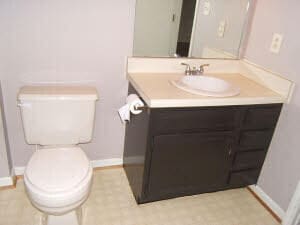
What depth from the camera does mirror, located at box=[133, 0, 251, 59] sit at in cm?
186

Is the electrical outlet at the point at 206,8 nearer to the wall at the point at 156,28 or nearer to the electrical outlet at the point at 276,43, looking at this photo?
the wall at the point at 156,28

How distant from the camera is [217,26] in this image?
7.05 ft

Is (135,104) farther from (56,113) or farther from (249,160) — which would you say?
(249,160)

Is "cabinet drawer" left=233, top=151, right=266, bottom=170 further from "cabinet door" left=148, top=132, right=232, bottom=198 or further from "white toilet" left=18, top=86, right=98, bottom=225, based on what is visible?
"white toilet" left=18, top=86, right=98, bottom=225

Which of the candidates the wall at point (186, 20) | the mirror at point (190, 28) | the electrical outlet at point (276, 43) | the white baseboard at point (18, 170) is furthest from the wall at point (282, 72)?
the white baseboard at point (18, 170)

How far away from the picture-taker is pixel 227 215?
1900mm

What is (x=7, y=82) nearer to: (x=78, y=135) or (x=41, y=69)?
(x=41, y=69)

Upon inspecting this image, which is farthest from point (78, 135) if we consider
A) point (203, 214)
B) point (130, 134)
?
point (203, 214)

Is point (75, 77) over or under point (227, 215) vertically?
over

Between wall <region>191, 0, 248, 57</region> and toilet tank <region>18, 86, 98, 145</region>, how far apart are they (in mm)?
953

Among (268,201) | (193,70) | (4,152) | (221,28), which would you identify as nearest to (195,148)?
(193,70)

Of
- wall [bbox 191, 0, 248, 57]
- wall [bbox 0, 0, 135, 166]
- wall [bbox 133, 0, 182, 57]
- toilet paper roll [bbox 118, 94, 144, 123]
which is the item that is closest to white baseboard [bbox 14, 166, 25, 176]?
wall [bbox 0, 0, 135, 166]

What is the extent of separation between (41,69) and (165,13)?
37.4 inches

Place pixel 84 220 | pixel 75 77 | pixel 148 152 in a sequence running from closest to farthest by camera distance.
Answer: pixel 148 152 < pixel 84 220 < pixel 75 77
